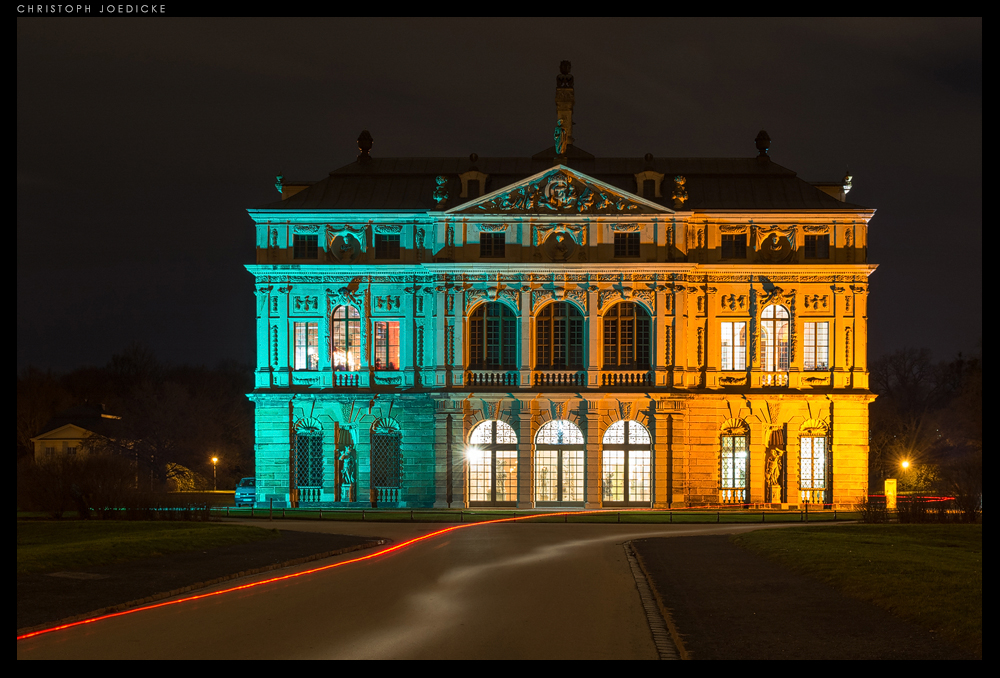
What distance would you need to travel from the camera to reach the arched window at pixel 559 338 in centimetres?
5744

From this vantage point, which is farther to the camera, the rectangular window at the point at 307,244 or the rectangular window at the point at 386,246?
the rectangular window at the point at 307,244

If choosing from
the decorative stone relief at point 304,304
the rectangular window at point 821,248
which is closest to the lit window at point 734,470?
the rectangular window at point 821,248

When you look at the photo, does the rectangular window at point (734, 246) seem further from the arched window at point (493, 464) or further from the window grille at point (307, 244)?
the window grille at point (307, 244)

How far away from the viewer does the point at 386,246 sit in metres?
58.6

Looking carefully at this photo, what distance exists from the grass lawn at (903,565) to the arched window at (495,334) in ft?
71.0

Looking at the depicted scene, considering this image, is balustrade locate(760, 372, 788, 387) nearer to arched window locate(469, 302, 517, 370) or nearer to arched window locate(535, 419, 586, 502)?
arched window locate(535, 419, 586, 502)

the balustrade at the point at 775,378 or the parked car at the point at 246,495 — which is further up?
the balustrade at the point at 775,378

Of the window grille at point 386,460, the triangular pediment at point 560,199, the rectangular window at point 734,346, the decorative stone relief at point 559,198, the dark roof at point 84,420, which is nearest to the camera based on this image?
the triangular pediment at point 560,199

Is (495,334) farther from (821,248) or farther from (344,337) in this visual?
(821,248)

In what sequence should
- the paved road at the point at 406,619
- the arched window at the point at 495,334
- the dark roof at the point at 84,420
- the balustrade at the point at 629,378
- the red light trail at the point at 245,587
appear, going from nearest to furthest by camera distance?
1. the paved road at the point at 406,619
2. the red light trail at the point at 245,587
3. the balustrade at the point at 629,378
4. the arched window at the point at 495,334
5. the dark roof at the point at 84,420

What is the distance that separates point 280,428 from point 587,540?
25582 millimetres

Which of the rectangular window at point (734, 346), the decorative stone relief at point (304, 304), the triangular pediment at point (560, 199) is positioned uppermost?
the triangular pediment at point (560, 199)

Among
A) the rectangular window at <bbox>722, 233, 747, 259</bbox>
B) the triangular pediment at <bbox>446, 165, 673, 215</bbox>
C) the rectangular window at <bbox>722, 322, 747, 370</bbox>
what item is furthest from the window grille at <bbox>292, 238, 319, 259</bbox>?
the rectangular window at <bbox>722, 322, 747, 370</bbox>

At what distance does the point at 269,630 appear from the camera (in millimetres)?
18781
